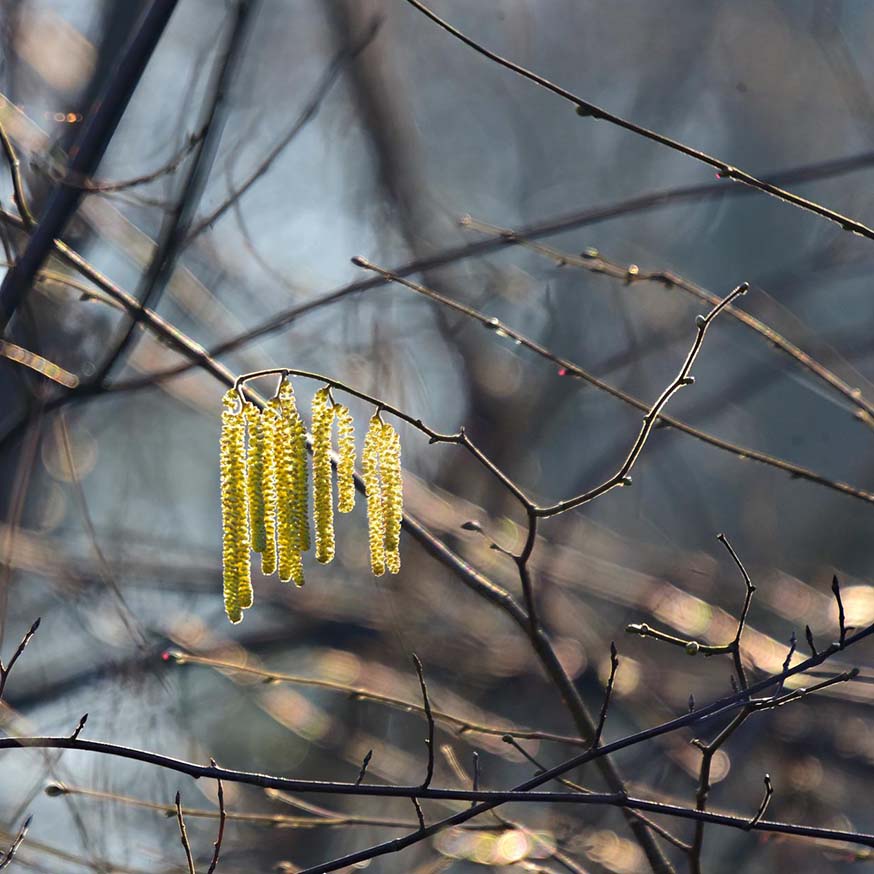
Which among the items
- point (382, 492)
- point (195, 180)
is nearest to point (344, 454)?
point (382, 492)

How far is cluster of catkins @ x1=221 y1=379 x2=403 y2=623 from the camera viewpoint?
5.62ft

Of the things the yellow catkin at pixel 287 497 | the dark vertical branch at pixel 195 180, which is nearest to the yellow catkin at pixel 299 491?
the yellow catkin at pixel 287 497

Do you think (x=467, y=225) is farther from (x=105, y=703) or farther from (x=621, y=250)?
(x=621, y=250)

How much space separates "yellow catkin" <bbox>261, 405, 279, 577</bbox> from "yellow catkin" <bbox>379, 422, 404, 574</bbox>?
19 centimetres

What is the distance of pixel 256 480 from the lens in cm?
172

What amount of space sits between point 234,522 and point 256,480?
0.07 m

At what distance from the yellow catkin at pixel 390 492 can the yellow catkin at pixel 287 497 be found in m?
0.16

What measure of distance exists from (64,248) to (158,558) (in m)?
4.34

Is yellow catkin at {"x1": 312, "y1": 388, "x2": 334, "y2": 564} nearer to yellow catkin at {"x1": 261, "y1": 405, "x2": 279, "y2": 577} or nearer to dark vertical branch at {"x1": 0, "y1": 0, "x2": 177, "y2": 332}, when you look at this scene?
yellow catkin at {"x1": 261, "y1": 405, "x2": 279, "y2": 577}

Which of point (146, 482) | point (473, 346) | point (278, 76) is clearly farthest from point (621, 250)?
point (146, 482)

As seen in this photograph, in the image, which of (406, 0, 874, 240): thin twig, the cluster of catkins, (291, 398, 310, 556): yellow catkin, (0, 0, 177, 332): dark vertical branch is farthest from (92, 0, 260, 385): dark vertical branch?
(291, 398, 310, 556): yellow catkin

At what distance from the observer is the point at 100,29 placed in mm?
5547

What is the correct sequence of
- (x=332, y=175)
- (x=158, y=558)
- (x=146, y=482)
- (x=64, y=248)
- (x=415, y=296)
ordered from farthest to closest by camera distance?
(x=146, y=482), (x=158, y=558), (x=332, y=175), (x=415, y=296), (x=64, y=248)

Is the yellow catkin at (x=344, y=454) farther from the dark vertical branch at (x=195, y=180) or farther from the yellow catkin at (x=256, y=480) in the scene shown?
the dark vertical branch at (x=195, y=180)
